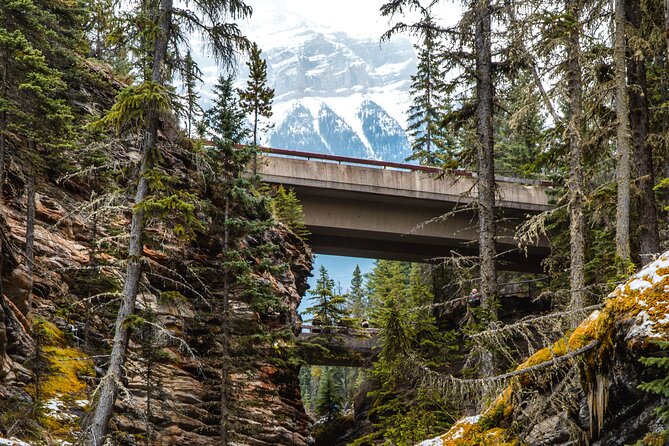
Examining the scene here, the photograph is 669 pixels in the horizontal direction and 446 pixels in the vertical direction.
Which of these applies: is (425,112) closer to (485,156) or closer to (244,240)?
(244,240)

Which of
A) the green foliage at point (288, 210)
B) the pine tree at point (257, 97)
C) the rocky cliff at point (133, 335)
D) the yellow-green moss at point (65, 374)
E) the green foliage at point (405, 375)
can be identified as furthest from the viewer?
the pine tree at point (257, 97)

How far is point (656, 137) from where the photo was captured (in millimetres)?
16703

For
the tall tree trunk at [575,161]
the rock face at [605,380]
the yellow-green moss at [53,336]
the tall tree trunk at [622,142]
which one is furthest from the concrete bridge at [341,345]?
the rock face at [605,380]

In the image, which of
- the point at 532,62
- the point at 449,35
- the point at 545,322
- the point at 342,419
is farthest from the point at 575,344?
the point at 342,419

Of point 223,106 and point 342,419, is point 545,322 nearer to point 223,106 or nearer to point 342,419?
point 223,106

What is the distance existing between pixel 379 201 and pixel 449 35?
1056 cm

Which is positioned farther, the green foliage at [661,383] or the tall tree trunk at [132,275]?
the tall tree trunk at [132,275]

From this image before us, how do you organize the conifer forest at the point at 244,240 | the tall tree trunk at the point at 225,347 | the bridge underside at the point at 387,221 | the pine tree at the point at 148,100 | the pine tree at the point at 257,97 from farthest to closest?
the pine tree at the point at 257,97
the bridge underside at the point at 387,221
the tall tree trunk at the point at 225,347
the pine tree at the point at 148,100
the conifer forest at the point at 244,240

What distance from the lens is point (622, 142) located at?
14945 millimetres

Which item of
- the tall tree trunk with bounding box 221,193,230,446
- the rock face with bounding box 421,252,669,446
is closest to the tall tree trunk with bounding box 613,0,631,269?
the rock face with bounding box 421,252,669,446

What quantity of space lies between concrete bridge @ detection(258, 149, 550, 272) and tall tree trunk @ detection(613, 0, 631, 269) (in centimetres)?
1075

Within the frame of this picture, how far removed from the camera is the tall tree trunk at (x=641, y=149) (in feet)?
49.2

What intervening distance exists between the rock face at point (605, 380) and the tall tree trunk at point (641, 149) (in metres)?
7.98

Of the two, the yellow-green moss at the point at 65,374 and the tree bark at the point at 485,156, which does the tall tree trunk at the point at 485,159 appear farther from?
the yellow-green moss at the point at 65,374
